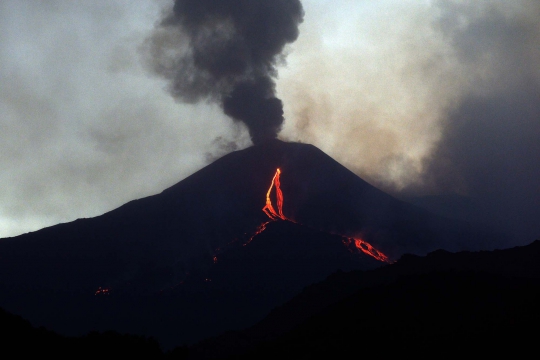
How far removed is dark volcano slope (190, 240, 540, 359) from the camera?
36.1 metres

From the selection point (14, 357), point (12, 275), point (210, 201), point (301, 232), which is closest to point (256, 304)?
point (301, 232)

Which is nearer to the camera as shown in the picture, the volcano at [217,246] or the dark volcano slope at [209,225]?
the volcano at [217,246]

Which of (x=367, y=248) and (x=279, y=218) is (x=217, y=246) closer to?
(x=279, y=218)

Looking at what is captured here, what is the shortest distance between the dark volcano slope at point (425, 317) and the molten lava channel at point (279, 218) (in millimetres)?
23993

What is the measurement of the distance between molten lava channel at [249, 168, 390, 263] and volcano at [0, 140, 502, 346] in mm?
185

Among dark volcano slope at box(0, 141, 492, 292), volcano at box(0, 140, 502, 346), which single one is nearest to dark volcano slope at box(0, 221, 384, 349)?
volcano at box(0, 140, 502, 346)

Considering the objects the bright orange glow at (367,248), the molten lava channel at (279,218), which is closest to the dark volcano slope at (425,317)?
the bright orange glow at (367,248)

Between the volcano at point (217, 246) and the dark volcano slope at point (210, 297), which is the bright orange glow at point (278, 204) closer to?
the volcano at point (217, 246)

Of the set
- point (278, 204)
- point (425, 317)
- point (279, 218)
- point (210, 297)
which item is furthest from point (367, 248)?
point (425, 317)

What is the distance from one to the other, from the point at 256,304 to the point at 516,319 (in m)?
34.7

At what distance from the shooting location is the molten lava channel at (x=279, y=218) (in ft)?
257

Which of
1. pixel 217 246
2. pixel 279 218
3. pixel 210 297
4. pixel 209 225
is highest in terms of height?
pixel 209 225

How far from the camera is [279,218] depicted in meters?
84.9

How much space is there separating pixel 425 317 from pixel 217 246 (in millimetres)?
41510
